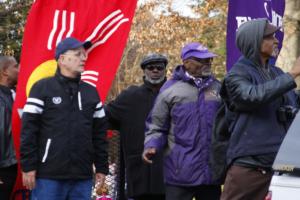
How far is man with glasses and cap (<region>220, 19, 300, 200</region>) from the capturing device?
541 cm

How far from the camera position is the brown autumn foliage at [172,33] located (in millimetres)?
28734

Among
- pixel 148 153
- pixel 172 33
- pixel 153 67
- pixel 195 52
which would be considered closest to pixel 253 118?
pixel 195 52

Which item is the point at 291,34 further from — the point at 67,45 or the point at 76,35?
the point at 67,45

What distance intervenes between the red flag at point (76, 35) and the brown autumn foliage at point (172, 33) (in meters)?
20.7

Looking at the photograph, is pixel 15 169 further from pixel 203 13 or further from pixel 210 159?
pixel 203 13

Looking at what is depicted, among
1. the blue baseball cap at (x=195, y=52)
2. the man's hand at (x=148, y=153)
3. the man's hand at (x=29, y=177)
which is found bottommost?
the man's hand at (x=29, y=177)

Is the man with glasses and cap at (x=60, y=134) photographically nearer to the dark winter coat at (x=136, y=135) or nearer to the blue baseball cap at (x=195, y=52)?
the blue baseball cap at (x=195, y=52)

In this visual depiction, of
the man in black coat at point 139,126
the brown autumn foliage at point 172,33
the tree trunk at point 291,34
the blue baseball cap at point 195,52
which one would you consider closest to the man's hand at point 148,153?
the man in black coat at point 139,126

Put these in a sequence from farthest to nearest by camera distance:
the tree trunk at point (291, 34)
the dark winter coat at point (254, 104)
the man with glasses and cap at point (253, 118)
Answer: the tree trunk at point (291, 34) < the man with glasses and cap at point (253, 118) < the dark winter coat at point (254, 104)

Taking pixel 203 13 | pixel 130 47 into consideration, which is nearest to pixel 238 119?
pixel 203 13

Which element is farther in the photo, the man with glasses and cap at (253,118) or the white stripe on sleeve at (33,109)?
the white stripe on sleeve at (33,109)

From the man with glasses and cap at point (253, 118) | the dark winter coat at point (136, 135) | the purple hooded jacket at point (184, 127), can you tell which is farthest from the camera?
the dark winter coat at point (136, 135)

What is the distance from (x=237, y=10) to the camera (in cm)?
762

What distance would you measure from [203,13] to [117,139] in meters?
20.6
